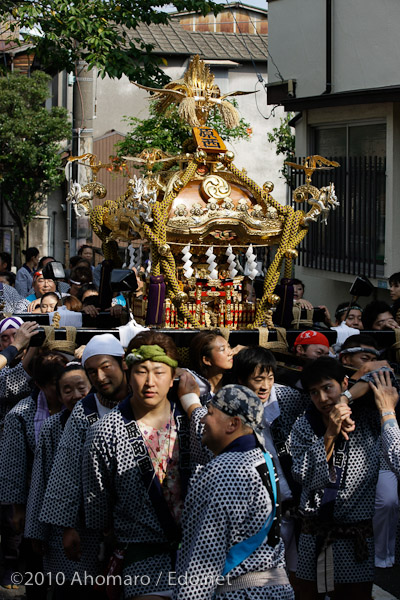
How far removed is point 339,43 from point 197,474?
1042cm

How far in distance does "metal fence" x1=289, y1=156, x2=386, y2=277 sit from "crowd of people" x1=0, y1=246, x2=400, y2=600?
22.0 ft

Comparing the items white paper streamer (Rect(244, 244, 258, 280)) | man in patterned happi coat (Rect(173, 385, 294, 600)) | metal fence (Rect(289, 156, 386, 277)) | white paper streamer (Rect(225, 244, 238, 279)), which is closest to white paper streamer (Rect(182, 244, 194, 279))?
white paper streamer (Rect(225, 244, 238, 279))

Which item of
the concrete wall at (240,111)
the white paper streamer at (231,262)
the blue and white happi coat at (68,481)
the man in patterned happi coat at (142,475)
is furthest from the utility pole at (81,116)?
the concrete wall at (240,111)

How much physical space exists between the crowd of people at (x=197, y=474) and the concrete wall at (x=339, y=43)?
24.1 feet

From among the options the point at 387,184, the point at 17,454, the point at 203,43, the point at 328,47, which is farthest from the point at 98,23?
the point at 203,43

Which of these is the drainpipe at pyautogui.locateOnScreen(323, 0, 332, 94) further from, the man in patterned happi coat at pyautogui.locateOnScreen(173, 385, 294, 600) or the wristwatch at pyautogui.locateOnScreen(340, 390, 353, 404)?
the man in patterned happi coat at pyautogui.locateOnScreen(173, 385, 294, 600)

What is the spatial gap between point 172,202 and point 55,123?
16.8 meters

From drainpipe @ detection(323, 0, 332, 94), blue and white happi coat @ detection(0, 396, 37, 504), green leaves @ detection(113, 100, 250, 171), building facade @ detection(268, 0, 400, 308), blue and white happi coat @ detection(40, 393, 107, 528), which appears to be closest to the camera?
blue and white happi coat @ detection(40, 393, 107, 528)

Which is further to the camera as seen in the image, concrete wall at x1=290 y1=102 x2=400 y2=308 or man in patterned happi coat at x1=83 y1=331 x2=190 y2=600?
concrete wall at x1=290 y1=102 x2=400 y2=308

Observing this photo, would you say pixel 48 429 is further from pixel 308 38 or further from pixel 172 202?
pixel 308 38

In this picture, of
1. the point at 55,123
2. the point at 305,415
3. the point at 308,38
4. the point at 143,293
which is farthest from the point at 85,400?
the point at 55,123

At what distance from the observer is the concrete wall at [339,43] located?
1142cm

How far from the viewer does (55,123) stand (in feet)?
75.5

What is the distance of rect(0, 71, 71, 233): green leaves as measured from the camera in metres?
22.8
